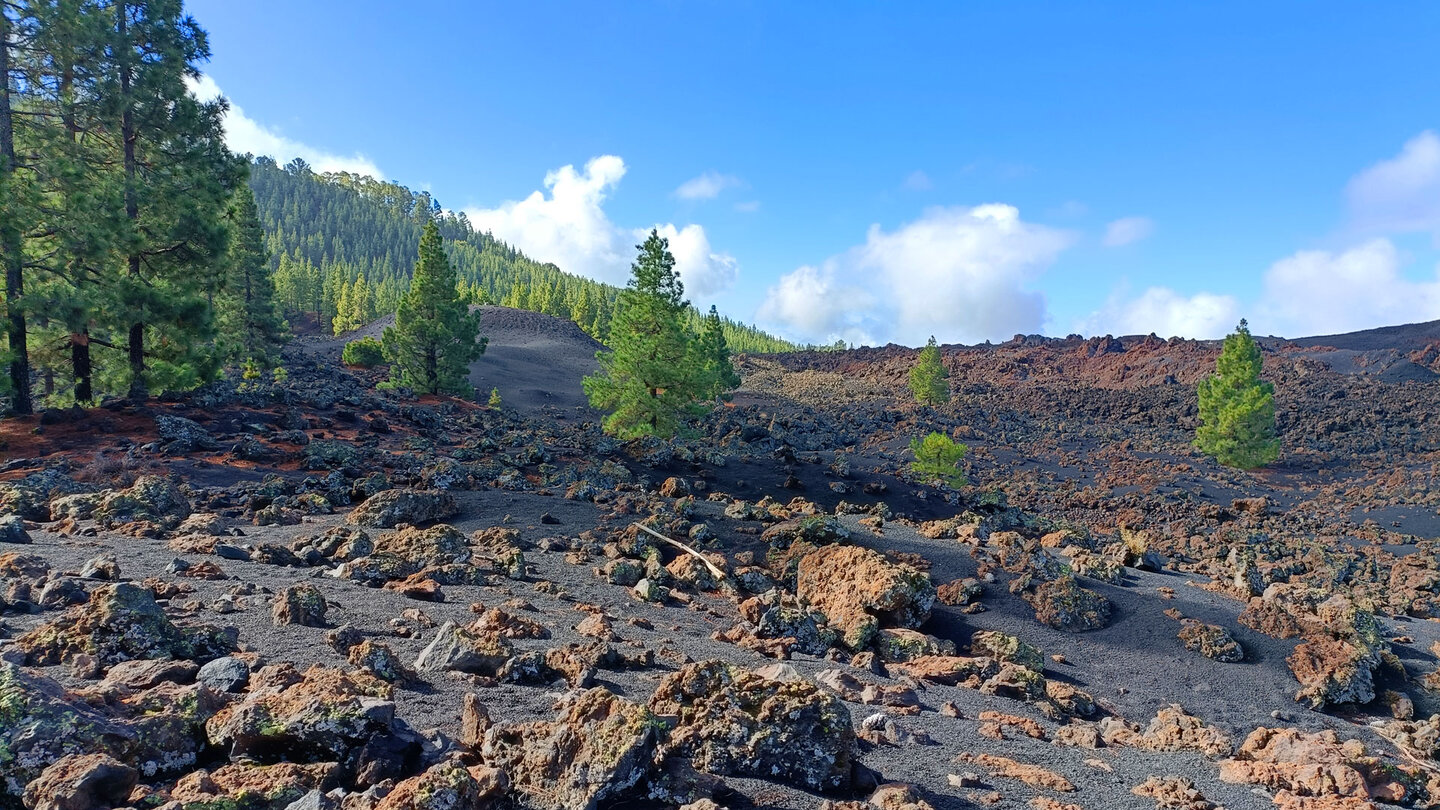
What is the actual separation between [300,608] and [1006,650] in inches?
308

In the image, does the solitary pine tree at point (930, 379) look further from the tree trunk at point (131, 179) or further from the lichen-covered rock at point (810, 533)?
the tree trunk at point (131, 179)

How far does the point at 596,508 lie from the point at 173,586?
24.2ft

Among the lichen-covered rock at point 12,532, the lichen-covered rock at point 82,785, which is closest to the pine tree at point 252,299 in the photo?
the lichen-covered rock at point 12,532

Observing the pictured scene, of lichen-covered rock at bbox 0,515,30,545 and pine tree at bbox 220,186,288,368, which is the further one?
pine tree at bbox 220,186,288,368

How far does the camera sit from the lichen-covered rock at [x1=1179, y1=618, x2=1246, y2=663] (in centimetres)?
881

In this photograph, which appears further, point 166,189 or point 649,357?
point 649,357

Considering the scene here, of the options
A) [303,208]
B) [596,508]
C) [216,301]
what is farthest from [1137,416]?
[303,208]

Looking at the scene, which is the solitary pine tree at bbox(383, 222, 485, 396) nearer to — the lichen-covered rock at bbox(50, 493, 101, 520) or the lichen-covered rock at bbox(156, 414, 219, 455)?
the lichen-covered rock at bbox(156, 414, 219, 455)

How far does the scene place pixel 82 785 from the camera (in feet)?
8.68

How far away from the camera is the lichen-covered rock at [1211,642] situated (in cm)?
881

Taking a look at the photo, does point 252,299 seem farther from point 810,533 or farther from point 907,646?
point 907,646

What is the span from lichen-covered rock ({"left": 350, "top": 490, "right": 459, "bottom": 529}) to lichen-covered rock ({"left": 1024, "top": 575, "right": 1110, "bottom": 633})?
9.82 metres

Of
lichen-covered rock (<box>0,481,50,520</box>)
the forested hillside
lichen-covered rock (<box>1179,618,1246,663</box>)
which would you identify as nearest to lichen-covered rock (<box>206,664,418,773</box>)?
lichen-covered rock (<box>0,481,50,520</box>)

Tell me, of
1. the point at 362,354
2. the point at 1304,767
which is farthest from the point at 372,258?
the point at 1304,767
